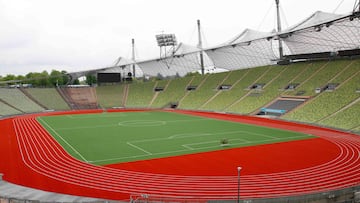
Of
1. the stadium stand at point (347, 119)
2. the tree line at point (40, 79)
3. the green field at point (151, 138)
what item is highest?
the tree line at point (40, 79)

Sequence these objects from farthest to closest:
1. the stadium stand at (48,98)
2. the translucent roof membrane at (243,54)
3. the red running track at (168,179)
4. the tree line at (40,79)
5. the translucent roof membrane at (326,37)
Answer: the tree line at (40,79) → the stadium stand at (48,98) → the translucent roof membrane at (243,54) → the translucent roof membrane at (326,37) → the red running track at (168,179)

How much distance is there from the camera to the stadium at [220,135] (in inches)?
663

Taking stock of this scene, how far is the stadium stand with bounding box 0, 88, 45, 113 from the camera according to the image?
206ft

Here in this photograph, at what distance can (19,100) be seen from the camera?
65500 millimetres

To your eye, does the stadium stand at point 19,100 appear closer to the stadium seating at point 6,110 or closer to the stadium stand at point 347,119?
the stadium seating at point 6,110

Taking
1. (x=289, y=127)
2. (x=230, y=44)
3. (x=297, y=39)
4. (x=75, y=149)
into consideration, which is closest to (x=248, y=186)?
(x=75, y=149)

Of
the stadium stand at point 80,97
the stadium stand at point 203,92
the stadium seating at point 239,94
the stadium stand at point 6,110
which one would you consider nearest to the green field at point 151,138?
the stadium seating at point 239,94

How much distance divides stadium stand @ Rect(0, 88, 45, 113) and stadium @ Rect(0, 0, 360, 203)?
27 centimetres

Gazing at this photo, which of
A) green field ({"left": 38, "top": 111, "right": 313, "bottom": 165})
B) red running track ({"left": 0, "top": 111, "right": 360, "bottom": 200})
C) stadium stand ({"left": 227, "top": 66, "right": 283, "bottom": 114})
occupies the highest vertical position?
stadium stand ({"left": 227, "top": 66, "right": 283, "bottom": 114})

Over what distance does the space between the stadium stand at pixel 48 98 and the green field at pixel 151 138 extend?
96.8 ft

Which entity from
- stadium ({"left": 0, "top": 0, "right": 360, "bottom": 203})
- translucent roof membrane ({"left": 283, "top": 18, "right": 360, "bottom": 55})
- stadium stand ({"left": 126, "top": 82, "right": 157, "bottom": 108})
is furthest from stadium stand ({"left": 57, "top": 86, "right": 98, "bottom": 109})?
translucent roof membrane ({"left": 283, "top": 18, "right": 360, "bottom": 55})

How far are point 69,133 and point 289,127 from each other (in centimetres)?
2447

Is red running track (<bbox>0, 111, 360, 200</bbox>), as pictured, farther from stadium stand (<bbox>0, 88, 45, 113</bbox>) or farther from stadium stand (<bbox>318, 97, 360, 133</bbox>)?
stadium stand (<bbox>0, 88, 45, 113</bbox>)

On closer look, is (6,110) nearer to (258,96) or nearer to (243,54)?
(258,96)
